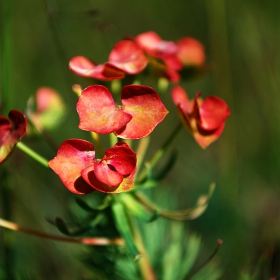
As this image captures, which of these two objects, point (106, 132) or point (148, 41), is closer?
point (106, 132)

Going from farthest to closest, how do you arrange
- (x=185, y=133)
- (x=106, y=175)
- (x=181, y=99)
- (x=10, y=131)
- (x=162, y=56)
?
1. (x=185, y=133)
2. (x=162, y=56)
3. (x=181, y=99)
4. (x=10, y=131)
5. (x=106, y=175)

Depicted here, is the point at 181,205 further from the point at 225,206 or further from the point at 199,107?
the point at 199,107

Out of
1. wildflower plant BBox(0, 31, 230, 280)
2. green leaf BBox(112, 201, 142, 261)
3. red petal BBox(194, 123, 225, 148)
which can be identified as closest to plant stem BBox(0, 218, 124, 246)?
wildflower plant BBox(0, 31, 230, 280)

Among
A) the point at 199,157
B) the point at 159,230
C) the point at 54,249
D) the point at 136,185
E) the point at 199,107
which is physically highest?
the point at 199,107

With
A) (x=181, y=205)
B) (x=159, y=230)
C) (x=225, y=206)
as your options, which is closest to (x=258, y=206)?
(x=225, y=206)

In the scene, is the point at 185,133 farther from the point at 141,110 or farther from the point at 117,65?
the point at 141,110

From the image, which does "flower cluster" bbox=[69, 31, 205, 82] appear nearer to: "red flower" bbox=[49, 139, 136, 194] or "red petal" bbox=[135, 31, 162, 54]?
"red petal" bbox=[135, 31, 162, 54]

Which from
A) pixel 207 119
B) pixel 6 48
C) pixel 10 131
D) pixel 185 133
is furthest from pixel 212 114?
pixel 185 133
